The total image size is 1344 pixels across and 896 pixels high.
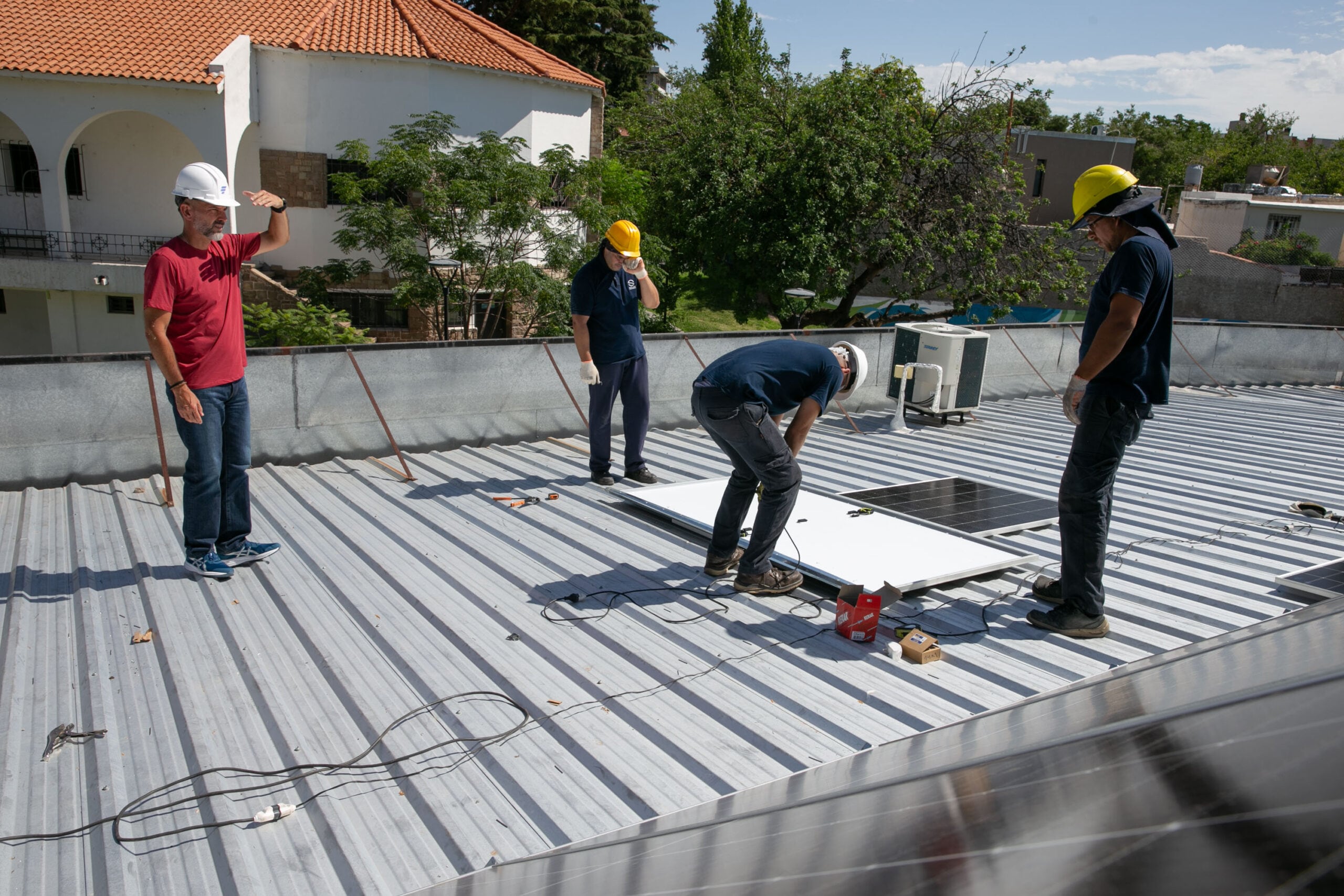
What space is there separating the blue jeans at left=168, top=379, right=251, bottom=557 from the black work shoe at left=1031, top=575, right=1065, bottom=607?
13.4 feet

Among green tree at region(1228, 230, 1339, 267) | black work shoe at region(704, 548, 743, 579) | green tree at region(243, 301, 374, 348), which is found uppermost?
green tree at region(1228, 230, 1339, 267)

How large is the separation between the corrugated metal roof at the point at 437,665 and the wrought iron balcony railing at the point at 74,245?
21462 mm

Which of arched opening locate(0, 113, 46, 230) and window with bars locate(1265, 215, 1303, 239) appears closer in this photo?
arched opening locate(0, 113, 46, 230)

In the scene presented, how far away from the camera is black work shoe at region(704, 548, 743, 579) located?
498 centimetres

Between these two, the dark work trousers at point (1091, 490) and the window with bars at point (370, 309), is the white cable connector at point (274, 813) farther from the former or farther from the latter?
the window with bars at point (370, 309)

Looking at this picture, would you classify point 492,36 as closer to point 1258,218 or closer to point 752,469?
point 752,469

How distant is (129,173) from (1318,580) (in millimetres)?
27198

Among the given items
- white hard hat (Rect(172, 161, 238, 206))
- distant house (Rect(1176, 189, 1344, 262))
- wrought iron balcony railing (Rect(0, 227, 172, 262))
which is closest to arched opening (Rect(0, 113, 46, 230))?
wrought iron balcony railing (Rect(0, 227, 172, 262))

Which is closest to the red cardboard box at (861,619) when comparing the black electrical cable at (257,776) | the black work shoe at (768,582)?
the black work shoe at (768,582)

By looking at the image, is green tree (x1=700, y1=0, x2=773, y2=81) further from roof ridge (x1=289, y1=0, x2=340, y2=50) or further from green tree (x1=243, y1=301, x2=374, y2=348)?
green tree (x1=243, y1=301, x2=374, y2=348)

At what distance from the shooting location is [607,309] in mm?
6641

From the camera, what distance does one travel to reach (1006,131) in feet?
75.4

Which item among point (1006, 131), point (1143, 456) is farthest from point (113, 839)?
point (1006, 131)

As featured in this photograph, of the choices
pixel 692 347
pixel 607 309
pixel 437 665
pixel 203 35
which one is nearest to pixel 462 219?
pixel 203 35
